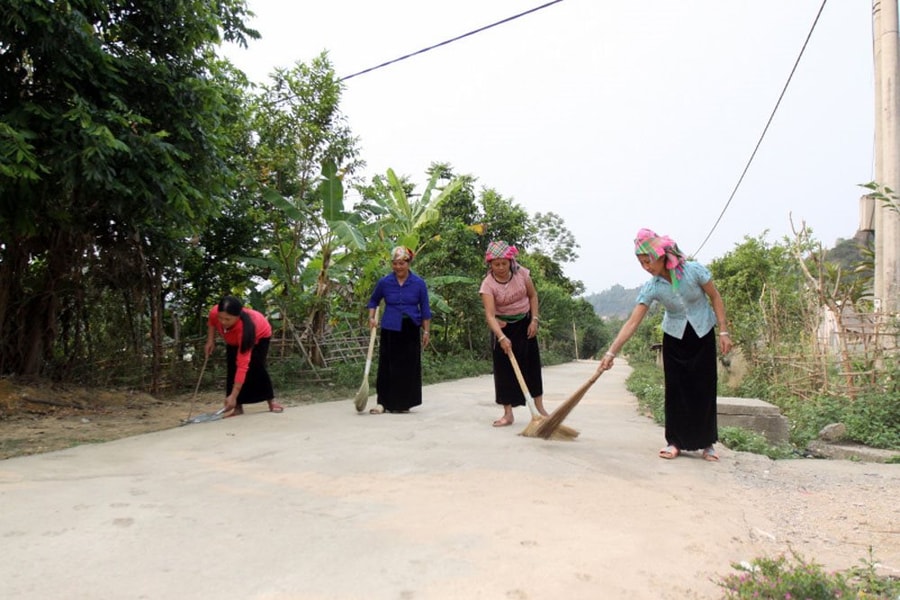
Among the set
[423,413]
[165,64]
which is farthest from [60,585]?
[165,64]

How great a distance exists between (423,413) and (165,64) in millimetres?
4093

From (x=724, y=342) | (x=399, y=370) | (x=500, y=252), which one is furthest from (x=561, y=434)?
(x=399, y=370)

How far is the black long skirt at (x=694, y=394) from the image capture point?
164 inches

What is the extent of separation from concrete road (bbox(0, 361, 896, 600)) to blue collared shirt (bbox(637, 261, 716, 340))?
0.88 m

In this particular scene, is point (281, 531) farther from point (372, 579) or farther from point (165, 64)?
point (165, 64)

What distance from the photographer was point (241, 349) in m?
5.89

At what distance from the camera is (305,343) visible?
10.2m

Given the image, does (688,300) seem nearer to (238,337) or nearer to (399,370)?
(399,370)

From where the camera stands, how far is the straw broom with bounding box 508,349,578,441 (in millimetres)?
4727

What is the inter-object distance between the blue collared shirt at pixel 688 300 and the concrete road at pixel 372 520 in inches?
34.6

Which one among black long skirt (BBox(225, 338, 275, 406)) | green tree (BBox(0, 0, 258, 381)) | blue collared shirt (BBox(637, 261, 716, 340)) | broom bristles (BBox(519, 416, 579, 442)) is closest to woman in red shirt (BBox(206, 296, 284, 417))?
black long skirt (BBox(225, 338, 275, 406))

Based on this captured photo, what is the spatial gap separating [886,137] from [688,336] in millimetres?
5628

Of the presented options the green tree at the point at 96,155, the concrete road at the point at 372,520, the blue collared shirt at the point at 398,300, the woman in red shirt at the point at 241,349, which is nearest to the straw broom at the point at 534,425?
the concrete road at the point at 372,520

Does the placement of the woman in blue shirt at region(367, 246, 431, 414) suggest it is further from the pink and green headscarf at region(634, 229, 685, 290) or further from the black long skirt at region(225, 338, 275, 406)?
the pink and green headscarf at region(634, 229, 685, 290)
